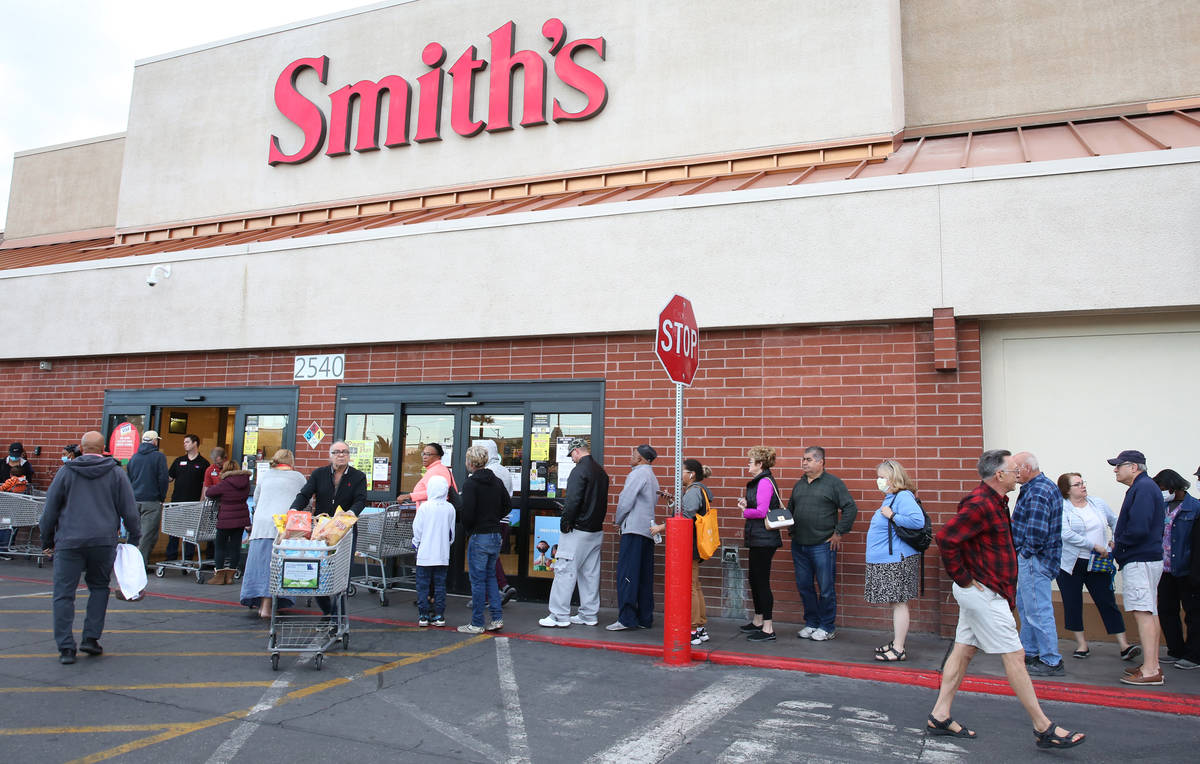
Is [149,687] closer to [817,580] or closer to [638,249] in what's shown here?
[817,580]

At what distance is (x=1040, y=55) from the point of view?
1154 cm

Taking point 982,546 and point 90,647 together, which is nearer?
point 982,546

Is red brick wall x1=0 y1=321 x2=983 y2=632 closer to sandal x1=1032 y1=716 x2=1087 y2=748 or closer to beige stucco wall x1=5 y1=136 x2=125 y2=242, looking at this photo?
sandal x1=1032 y1=716 x2=1087 y2=748

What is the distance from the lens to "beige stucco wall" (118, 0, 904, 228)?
11008 millimetres

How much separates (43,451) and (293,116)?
751 centimetres

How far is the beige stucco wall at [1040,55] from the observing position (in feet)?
36.2

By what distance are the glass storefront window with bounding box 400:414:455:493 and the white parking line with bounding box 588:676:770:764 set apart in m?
5.69

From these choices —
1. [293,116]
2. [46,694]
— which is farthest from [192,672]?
[293,116]

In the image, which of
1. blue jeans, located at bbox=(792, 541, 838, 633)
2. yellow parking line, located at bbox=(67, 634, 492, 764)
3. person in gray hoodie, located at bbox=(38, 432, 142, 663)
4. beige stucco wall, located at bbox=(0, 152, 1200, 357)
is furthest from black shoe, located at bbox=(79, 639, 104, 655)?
blue jeans, located at bbox=(792, 541, 838, 633)

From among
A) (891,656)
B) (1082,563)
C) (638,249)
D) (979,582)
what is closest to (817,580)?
(891,656)

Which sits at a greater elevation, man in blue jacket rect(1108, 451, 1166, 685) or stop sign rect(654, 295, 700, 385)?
stop sign rect(654, 295, 700, 385)

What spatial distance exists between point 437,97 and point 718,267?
6721mm

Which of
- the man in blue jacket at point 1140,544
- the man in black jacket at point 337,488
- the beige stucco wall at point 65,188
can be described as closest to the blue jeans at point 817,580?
the man in blue jacket at point 1140,544

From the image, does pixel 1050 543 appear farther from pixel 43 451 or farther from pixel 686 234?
pixel 43 451
